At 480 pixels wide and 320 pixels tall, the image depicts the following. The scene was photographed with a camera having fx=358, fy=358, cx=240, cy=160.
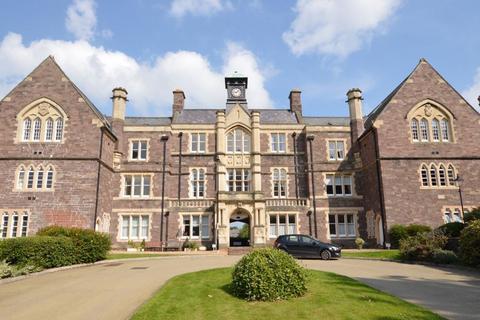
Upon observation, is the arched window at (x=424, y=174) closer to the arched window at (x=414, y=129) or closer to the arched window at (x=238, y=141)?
the arched window at (x=414, y=129)

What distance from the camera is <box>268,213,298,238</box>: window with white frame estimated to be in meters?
31.8

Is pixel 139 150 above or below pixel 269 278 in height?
above

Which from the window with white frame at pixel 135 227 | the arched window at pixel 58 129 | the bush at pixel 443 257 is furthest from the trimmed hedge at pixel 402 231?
the arched window at pixel 58 129

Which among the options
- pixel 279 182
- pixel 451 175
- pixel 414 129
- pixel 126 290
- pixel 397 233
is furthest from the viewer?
pixel 279 182

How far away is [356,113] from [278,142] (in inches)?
312

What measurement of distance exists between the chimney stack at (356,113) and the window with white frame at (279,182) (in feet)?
24.7

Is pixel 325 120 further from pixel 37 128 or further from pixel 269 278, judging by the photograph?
pixel 269 278

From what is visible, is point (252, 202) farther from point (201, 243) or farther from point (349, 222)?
point (349, 222)

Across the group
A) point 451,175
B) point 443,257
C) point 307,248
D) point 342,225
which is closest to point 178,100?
point 342,225

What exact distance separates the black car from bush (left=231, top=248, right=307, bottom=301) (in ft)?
39.5

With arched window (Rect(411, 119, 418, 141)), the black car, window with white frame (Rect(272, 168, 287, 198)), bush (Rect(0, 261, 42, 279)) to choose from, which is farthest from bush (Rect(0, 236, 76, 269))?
arched window (Rect(411, 119, 418, 141))

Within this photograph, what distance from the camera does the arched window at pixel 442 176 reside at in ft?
94.3

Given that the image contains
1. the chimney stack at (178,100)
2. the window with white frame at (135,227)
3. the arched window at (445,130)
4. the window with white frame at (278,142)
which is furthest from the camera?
the chimney stack at (178,100)

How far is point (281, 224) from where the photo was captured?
105 ft
